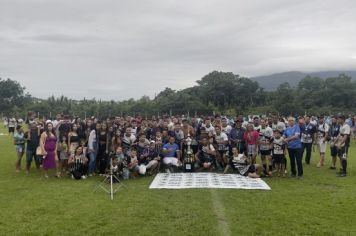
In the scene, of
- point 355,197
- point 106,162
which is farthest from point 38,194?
point 355,197

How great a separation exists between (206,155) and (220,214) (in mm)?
5671

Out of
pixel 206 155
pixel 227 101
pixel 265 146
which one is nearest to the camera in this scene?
pixel 265 146

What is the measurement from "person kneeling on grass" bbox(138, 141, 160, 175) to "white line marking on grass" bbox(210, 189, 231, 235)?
3394mm

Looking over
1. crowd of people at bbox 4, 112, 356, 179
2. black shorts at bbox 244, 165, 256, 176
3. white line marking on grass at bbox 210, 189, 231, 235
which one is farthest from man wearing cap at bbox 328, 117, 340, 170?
white line marking on grass at bbox 210, 189, 231, 235

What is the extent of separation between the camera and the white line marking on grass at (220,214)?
22.2 ft

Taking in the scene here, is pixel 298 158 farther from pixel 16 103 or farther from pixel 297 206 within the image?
pixel 16 103

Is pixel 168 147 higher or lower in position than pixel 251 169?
higher

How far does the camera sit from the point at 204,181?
11203mm

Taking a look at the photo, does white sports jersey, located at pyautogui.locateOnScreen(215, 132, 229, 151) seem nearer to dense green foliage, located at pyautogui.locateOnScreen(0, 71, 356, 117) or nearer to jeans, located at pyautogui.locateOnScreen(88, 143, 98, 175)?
jeans, located at pyautogui.locateOnScreen(88, 143, 98, 175)

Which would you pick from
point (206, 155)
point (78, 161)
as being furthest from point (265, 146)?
point (78, 161)

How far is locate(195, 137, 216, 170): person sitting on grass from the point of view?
13.3m

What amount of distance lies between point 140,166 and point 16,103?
92.4 meters

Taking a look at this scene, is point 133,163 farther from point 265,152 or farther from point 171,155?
point 265,152

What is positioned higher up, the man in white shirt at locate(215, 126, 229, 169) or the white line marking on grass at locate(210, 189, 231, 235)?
the man in white shirt at locate(215, 126, 229, 169)
